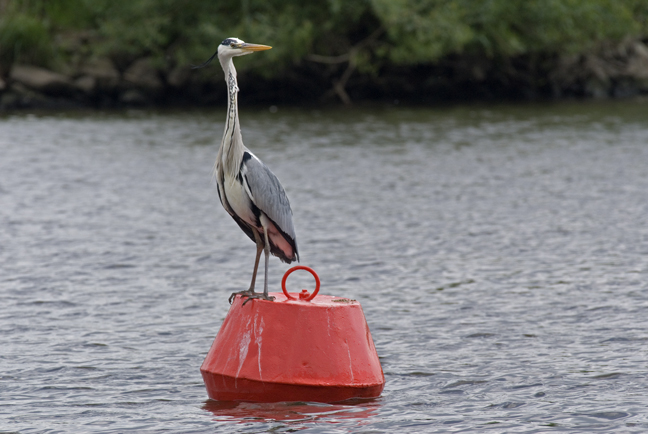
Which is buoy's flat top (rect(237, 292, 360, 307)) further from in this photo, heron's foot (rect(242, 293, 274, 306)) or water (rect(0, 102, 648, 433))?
water (rect(0, 102, 648, 433))

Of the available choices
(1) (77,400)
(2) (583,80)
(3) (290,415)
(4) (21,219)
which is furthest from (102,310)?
(2) (583,80)

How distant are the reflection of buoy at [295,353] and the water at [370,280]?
5.4 inches

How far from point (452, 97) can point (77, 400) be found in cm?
3650

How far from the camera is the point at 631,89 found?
4212 cm

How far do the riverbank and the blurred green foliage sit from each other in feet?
2.53

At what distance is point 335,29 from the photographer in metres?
38.0

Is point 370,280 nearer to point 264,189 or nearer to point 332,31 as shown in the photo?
point 264,189

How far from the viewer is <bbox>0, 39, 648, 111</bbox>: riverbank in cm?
3888

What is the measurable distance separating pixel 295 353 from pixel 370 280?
4.46m

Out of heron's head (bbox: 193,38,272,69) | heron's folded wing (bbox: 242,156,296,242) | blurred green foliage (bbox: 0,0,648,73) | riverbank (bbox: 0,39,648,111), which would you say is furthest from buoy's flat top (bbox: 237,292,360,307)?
riverbank (bbox: 0,39,648,111)

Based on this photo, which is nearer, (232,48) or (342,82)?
(232,48)

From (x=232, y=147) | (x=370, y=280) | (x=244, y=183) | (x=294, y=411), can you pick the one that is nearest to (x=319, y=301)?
(x=294, y=411)

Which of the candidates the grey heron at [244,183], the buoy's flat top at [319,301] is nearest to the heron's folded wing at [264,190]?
the grey heron at [244,183]

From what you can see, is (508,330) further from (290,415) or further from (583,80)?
(583,80)
